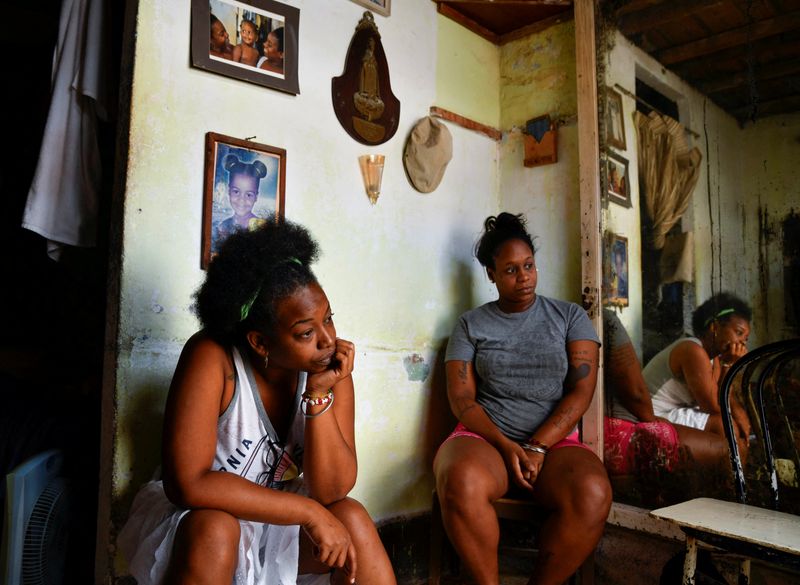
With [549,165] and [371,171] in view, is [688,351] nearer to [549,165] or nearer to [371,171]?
[549,165]

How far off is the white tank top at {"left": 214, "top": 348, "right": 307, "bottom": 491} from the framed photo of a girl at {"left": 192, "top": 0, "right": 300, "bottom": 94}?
3.78ft

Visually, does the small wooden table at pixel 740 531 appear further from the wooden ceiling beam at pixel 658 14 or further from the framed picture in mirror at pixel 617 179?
the wooden ceiling beam at pixel 658 14

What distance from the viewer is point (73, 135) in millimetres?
2061

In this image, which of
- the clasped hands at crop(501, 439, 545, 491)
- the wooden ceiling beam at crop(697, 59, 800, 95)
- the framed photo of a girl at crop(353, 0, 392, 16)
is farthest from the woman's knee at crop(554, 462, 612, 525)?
the framed photo of a girl at crop(353, 0, 392, 16)

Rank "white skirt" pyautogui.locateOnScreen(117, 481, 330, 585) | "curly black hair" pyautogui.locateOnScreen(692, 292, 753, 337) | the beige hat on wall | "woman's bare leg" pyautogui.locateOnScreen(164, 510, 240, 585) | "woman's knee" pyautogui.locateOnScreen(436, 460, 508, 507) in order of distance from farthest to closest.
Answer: the beige hat on wall
"curly black hair" pyautogui.locateOnScreen(692, 292, 753, 337)
"woman's knee" pyautogui.locateOnScreen(436, 460, 508, 507)
"white skirt" pyautogui.locateOnScreen(117, 481, 330, 585)
"woman's bare leg" pyautogui.locateOnScreen(164, 510, 240, 585)

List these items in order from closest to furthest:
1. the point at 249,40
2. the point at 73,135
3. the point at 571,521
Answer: the point at 571,521 < the point at 73,135 < the point at 249,40

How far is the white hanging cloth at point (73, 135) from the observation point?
6.57 feet

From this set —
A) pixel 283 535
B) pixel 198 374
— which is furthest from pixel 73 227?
pixel 283 535

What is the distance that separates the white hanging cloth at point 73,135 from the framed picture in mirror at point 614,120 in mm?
2181

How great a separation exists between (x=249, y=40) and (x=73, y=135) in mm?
748

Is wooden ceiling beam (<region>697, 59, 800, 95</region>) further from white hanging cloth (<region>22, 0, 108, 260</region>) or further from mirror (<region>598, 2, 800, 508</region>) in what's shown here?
white hanging cloth (<region>22, 0, 108, 260</region>)

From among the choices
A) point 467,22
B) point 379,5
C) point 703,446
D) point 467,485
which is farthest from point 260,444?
point 467,22

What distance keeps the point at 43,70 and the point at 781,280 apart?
3.82m

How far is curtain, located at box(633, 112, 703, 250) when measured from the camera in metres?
2.43
